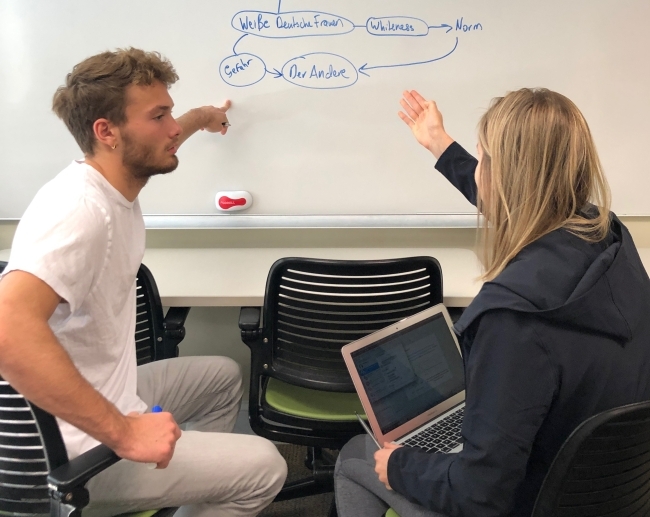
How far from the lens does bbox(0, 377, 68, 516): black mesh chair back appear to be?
0.97 meters

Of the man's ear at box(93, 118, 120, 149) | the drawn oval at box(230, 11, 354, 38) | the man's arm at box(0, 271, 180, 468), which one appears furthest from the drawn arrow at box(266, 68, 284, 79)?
the man's arm at box(0, 271, 180, 468)

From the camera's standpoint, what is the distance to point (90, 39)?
5.83 ft

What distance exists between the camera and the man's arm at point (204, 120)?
171 cm

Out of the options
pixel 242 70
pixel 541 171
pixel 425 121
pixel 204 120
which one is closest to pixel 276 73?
pixel 242 70

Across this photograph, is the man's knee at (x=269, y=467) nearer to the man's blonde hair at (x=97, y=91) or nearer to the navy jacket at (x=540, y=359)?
the navy jacket at (x=540, y=359)

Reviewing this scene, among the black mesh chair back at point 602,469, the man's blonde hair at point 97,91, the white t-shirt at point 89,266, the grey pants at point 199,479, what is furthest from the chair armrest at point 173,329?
the black mesh chair back at point 602,469

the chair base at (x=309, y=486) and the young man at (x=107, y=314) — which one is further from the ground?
the young man at (x=107, y=314)

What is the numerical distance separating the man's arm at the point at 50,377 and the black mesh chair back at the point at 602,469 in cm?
66

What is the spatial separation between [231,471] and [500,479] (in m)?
0.59

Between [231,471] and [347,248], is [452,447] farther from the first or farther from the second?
[347,248]

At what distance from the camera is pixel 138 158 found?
128 cm

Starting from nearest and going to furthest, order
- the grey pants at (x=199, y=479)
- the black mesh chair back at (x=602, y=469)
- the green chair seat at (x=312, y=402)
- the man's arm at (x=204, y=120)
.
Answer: the black mesh chair back at (x=602, y=469), the grey pants at (x=199, y=479), the green chair seat at (x=312, y=402), the man's arm at (x=204, y=120)

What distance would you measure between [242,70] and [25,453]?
4.18 feet

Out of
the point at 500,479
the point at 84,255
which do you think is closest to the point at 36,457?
the point at 84,255
